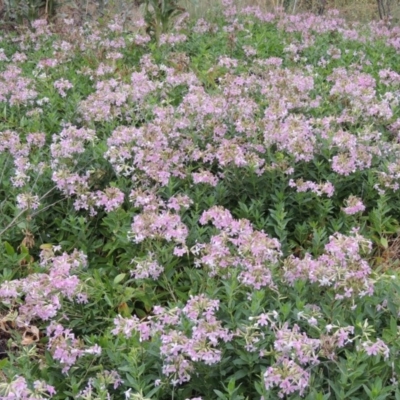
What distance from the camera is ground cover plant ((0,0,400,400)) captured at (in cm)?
212

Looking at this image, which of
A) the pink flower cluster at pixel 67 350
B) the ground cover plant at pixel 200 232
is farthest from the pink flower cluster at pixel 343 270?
the pink flower cluster at pixel 67 350

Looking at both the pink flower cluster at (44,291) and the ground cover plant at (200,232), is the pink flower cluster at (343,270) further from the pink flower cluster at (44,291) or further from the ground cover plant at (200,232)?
the pink flower cluster at (44,291)

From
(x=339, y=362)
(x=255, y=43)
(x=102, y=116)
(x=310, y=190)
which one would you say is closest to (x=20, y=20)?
(x=255, y=43)

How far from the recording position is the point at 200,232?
2.97 metres

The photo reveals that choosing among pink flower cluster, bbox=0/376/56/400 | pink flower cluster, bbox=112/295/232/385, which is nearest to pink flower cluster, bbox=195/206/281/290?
pink flower cluster, bbox=112/295/232/385

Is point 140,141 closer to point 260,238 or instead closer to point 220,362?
point 260,238

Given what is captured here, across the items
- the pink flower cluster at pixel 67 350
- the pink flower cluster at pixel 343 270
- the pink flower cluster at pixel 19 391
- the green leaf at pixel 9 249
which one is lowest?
the green leaf at pixel 9 249

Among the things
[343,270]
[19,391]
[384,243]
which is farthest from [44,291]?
[384,243]

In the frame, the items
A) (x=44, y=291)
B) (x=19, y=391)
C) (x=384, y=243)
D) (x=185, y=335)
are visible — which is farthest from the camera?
(x=384, y=243)

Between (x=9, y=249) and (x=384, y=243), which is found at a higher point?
(x=384, y=243)

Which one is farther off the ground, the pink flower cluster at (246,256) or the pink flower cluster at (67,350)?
the pink flower cluster at (246,256)

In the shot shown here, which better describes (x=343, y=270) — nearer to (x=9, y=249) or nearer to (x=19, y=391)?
(x=19, y=391)

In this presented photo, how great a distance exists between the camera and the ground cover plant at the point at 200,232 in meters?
2.12

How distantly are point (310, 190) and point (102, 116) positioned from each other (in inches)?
57.9
